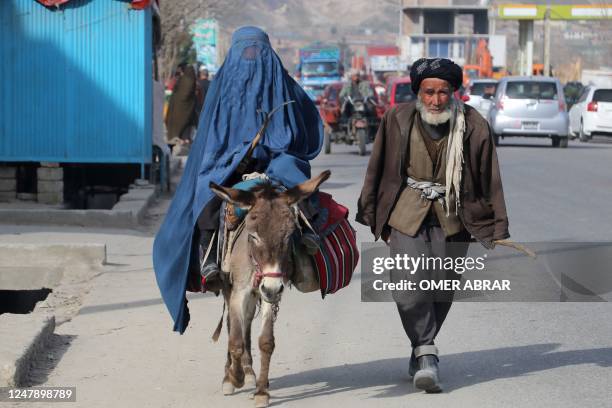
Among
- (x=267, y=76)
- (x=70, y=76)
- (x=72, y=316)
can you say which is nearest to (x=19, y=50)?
(x=70, y=76)

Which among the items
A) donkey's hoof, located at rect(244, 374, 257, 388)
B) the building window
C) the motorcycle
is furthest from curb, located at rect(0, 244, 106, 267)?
the building window

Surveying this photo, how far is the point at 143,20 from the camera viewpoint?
58.1 ft

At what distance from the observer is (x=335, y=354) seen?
8.06 meters

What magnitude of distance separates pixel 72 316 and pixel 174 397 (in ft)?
9.42

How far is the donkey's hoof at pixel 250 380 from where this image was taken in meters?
7.08

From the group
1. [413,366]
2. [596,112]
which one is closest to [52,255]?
[413,366]

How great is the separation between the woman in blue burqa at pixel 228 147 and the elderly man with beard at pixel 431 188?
502 millimetres

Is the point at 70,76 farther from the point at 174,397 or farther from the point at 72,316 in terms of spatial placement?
the point at 174,397

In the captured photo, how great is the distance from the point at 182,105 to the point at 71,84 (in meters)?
6.72

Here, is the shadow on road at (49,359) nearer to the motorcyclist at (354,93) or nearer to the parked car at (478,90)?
the motorcyclist at (354,93)

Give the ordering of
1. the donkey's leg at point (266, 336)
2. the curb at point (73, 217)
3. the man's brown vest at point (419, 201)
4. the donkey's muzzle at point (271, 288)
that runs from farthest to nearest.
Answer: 1. the curb at point (73, 217)
2. the man's brown vest at point (419, 201)
3. the donkey's leg at point (266, 336)
4. the donkey's muzzle at point (271, 288)

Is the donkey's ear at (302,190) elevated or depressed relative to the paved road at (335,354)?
elevated

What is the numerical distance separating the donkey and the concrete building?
115 m

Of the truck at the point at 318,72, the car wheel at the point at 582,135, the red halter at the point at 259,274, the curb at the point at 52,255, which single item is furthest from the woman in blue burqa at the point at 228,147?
the truck at the point at 318,72
